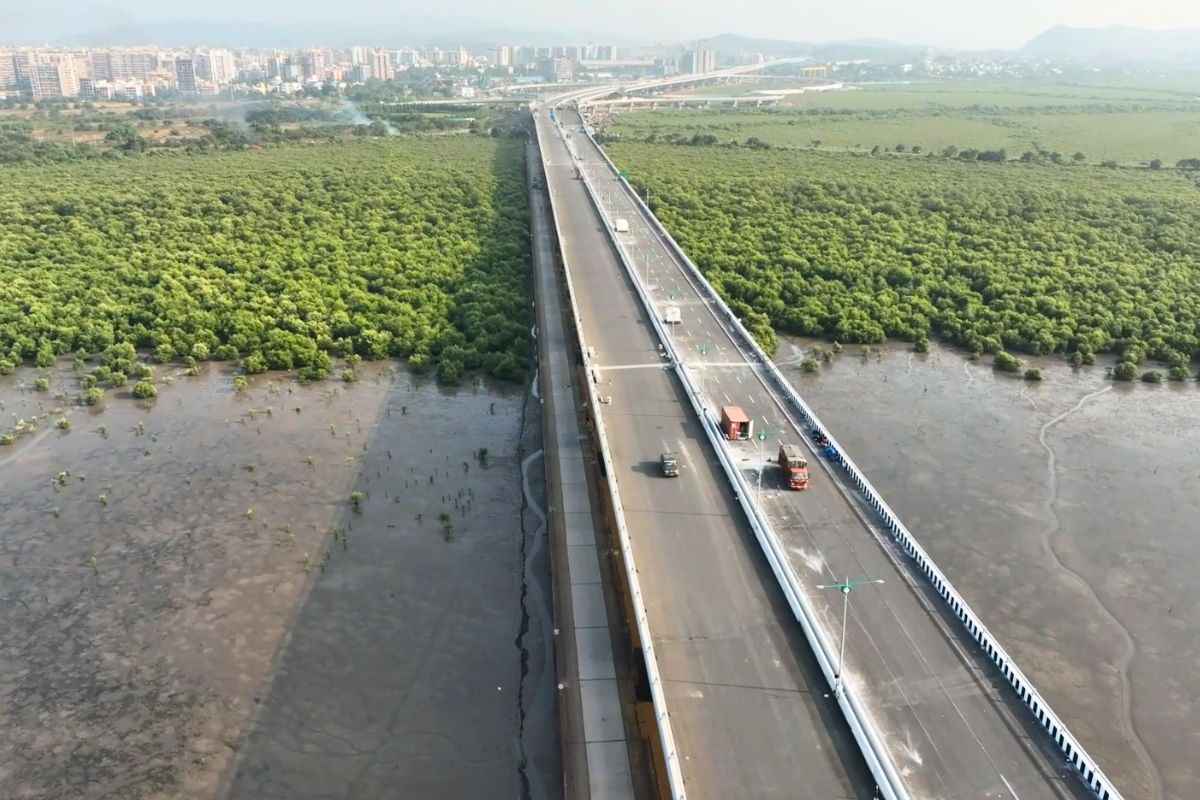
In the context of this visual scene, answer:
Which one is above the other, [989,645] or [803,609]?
[803,609]

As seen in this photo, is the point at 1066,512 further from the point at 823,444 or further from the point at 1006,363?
the point at 1006,363

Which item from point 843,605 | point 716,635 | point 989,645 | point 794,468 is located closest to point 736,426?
point 794,468

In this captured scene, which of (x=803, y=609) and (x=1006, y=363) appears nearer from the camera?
(x=803, y=609)

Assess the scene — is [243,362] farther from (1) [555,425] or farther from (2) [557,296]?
(1) [555,425]

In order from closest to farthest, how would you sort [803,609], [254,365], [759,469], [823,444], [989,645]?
[989,645] < [803,609] < [759,469] < [823,444] < [254,365]

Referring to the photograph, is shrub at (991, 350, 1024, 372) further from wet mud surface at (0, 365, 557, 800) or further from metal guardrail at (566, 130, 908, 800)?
wet mud surface at (0, 365, 557, 800)

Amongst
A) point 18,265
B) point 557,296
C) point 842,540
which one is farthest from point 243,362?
point 842,540
